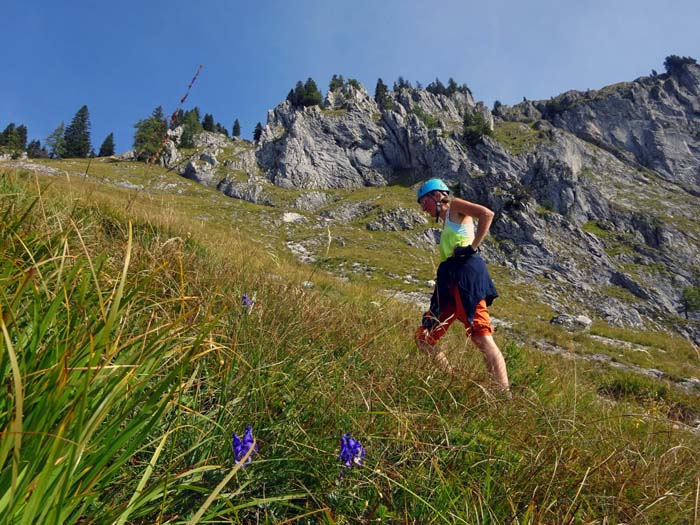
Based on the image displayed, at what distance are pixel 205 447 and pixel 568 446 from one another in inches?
72.8

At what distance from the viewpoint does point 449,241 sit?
4141 mm

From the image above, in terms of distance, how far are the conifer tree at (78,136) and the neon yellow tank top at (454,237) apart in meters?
106

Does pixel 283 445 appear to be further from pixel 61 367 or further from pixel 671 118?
pixel 671 118

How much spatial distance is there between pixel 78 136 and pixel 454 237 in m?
110

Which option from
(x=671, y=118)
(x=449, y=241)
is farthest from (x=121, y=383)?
(x=671, y=118)

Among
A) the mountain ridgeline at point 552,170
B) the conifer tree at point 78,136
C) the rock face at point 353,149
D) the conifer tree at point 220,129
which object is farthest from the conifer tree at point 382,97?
the conifer tree at point 78,136

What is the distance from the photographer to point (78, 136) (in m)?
84.6

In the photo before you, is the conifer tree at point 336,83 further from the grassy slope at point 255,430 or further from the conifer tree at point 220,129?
the grassy slope at point 255,430

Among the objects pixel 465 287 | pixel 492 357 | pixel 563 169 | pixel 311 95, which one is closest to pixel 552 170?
pixel 563 169

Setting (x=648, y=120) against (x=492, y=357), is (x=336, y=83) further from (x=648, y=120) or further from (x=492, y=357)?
(x=492, y=357)

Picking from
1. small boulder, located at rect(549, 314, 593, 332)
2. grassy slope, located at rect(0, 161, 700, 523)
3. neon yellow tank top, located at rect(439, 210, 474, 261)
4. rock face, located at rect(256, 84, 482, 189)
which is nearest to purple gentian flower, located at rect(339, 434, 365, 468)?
grassy slope, located at rect(0, 161, 700, 523)

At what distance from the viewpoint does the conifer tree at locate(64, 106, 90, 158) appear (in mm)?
83938

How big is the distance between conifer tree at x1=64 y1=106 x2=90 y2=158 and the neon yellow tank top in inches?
4183

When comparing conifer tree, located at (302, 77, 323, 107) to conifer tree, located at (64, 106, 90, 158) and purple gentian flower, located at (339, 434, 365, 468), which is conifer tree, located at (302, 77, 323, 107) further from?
purple gentian flower, located at (339, 434, 365, 468)
